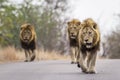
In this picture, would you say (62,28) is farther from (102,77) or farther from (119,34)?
(102,77)

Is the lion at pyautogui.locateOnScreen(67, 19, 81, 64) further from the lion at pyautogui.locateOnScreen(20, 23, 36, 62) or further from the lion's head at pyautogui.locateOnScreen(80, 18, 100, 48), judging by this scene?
the lion at pyautogui.locateOnScreen(20, 23, 36, 62)

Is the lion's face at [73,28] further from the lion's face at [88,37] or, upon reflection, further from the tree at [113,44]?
the tree at [113,44]

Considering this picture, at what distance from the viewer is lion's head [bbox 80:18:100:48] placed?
56.5 ft

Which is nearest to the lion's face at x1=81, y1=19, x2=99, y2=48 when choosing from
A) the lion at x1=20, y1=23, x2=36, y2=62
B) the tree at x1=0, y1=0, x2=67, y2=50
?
the lion at x1=20, y1=23, x2=36, y2=62


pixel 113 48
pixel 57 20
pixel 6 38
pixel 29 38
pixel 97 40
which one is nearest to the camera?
pixel 97 40

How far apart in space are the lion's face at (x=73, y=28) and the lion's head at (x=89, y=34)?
15.9 ft

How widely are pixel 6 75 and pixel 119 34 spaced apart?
43.3 meters

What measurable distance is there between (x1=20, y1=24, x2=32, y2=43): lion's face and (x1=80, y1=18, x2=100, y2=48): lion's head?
35.8ft

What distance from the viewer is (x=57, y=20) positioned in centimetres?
5166

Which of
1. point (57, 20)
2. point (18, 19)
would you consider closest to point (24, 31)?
point (18, 19)

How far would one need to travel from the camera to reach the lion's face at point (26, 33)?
2838 cm

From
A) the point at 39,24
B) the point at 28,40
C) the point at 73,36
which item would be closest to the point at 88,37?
the point at 73,36

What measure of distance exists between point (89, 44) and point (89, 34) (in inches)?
11.5

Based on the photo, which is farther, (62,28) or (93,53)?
(62,28)
